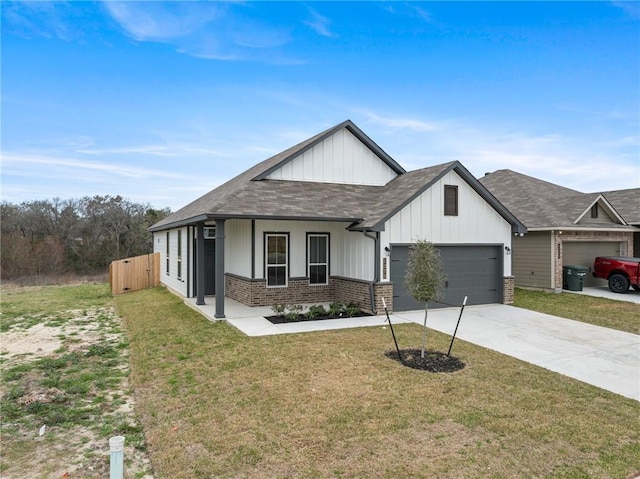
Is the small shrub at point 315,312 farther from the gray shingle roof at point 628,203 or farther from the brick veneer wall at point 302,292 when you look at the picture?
the gray shingle roof at point 628,203

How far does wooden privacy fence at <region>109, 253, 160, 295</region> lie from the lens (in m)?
18.7

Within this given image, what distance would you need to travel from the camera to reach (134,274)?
19.7m

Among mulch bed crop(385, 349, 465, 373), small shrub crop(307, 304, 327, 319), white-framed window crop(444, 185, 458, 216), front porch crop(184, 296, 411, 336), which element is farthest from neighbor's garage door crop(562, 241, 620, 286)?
mulch bed crop(385, 349, 465, 373)

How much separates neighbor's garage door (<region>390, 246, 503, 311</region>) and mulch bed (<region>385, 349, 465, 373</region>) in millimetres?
4484

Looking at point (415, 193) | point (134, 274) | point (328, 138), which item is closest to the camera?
point (415, 193)

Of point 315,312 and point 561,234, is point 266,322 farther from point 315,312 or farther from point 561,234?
point 561,234

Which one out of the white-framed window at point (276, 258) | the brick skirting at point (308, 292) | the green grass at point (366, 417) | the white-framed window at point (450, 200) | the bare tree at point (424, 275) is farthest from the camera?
the white-framed window at point (276, 258)

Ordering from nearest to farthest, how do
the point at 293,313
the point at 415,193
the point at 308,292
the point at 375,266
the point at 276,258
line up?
the point at 293,313 < the point at 375,266 < the point at 415,193 < the point at 276,258 < the point at 308,292

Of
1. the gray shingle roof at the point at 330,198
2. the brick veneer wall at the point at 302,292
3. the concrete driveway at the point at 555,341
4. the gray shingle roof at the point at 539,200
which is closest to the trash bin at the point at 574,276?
the gray shingle roof at the point at 539,200

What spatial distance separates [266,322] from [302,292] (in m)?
3.01

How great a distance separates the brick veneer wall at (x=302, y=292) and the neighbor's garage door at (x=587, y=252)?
413 inches

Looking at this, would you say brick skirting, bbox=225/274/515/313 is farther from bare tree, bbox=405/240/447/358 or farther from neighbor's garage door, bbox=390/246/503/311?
bare tree, bbox=405/240/447/358

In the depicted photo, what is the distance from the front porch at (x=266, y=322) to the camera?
32.1ft

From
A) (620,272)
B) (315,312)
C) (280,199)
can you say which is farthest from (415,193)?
(620,272)
